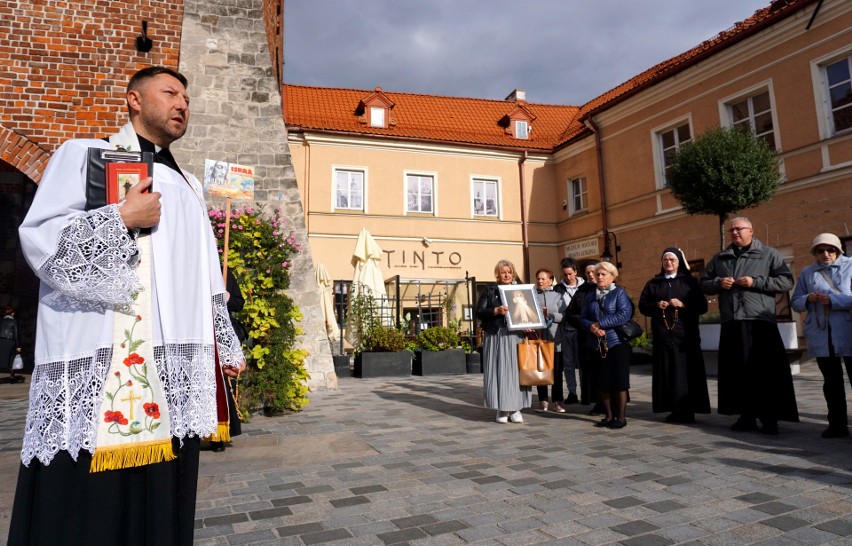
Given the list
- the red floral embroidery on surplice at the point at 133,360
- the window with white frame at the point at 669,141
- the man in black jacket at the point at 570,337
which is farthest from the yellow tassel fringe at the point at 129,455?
the window with white frame at the point at 669,141

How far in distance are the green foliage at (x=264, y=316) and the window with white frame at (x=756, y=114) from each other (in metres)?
13.7

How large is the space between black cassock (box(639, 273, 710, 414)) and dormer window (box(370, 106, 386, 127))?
18065 millimetres

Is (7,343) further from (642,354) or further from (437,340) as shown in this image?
(642,354)

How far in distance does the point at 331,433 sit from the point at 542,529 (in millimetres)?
3277

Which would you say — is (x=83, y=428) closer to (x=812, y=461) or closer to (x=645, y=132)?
(x=812, y=461)

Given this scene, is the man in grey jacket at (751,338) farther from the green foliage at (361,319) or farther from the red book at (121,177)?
the green foliage at (361,319)

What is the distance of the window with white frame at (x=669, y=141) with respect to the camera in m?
17.5

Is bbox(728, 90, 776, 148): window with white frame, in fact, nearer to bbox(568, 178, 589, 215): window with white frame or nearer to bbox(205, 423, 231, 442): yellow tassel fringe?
bbox(568, 178, 589, 215): window with white frame

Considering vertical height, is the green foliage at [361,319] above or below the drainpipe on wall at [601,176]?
below

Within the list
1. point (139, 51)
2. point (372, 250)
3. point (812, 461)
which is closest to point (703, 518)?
point (812, 461)

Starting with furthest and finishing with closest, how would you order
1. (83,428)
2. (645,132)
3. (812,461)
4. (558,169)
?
(558,169) < (645,132) < (812,461) < (83,428)

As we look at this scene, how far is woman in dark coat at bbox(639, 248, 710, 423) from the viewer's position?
6.02 m

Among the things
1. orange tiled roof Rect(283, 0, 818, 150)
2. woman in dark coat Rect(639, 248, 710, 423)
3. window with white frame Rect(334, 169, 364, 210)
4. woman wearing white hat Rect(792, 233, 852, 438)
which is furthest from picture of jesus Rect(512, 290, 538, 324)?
window with white frame Rect(334, 169, 364, 210)

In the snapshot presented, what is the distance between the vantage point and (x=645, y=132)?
18.8 m
